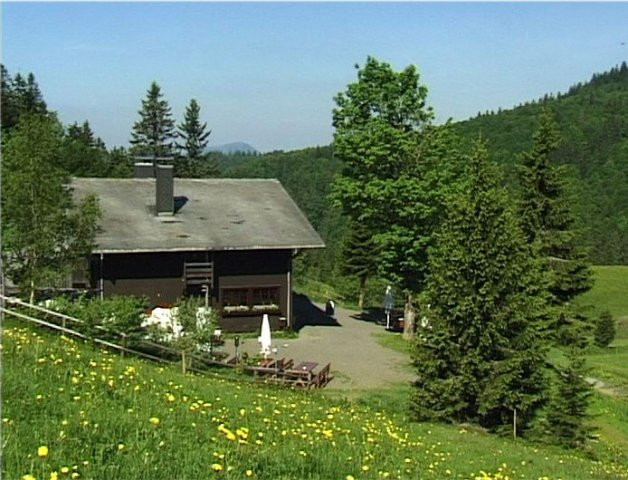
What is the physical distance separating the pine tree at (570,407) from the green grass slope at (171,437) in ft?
14.3

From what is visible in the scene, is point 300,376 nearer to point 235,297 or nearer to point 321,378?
point 321,378

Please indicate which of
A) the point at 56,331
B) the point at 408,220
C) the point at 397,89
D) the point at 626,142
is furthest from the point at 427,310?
the point at 626,142

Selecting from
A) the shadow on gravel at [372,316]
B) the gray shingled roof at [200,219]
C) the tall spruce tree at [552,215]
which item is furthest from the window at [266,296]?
the tall spruce tree at [552,215]

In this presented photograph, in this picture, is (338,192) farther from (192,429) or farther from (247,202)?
(192,429)

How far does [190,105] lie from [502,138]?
122652 mm

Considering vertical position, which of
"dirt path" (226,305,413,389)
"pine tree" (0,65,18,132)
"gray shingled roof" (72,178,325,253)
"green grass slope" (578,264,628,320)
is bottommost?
"green grass slope" (578,264,628,320)

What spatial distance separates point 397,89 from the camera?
3856cm

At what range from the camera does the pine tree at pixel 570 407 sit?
18.6 meters

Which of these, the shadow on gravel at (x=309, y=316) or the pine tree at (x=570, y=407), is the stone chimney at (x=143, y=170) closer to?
the shadow on gravel at (x=309, y=316)

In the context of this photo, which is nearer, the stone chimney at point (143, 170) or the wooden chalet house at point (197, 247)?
the wooden chalet house at point (197, 247)

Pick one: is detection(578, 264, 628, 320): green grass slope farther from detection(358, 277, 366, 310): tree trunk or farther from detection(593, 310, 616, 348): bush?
detection(593, 310, 616, 348): bush

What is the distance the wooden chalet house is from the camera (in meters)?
34.1

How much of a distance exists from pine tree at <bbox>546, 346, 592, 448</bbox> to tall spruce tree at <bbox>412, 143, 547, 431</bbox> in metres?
1.11

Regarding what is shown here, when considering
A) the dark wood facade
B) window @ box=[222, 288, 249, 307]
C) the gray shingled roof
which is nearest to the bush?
the gray shingled roof
